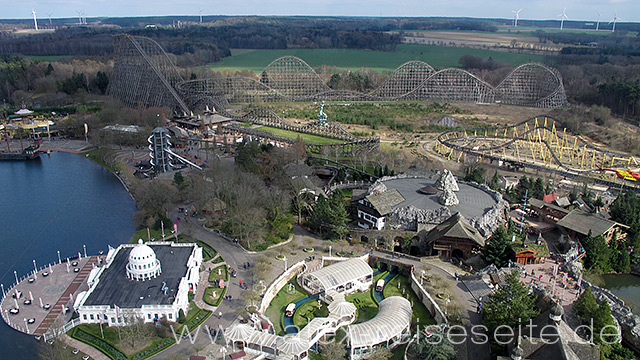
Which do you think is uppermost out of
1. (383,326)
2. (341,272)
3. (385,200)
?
(385,200)

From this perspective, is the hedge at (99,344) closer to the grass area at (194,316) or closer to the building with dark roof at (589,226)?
the grass area at (194,316)

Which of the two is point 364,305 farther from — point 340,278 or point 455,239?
point 455,239

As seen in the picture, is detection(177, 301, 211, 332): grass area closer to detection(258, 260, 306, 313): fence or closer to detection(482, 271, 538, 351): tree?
detection(258, 260, 306, 313): fence

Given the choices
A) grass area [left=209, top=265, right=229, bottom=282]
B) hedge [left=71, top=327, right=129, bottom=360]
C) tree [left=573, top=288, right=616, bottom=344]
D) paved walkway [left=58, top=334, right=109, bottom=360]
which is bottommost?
paved walkway [left=58, top=334, right=109, bottom=360]

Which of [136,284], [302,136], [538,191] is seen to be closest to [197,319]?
[136,284]

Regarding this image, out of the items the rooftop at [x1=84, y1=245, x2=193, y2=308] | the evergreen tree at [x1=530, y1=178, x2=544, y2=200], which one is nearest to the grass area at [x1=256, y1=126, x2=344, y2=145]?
the evergreen tree at [x1=530, y1=178, x2=544, y2=200]

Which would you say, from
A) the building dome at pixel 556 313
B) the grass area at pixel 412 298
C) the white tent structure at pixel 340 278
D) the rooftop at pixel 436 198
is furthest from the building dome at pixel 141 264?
the building dome at pixel 556 313
